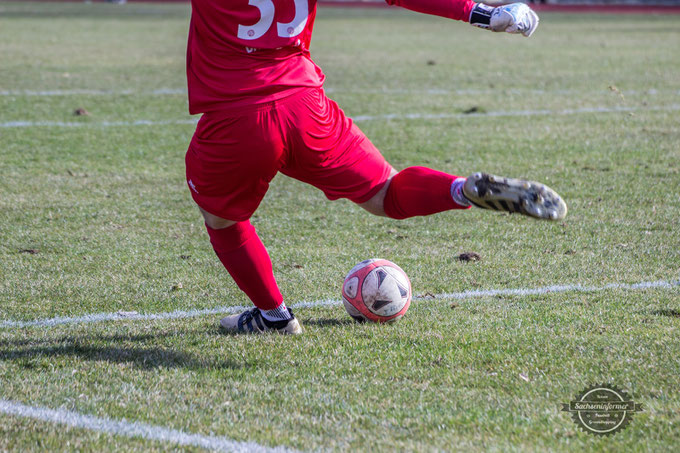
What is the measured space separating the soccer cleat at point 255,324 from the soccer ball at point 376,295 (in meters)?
0.29

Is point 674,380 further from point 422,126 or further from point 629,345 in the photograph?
point 422,126

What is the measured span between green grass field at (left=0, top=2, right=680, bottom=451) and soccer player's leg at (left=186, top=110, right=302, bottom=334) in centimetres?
13

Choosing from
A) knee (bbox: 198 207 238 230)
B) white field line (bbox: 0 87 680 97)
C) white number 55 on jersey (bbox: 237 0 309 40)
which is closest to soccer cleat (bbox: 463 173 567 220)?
white number 55 on jersey (bbox: 237 0 309 40)

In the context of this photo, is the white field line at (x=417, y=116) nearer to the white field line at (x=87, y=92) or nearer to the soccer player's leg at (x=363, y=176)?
the white field line at (x=87, y=92)

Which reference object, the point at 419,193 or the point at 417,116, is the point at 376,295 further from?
the point at 417,116

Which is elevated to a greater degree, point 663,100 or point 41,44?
point 663,100

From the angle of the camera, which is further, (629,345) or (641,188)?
Answer: (641,188)

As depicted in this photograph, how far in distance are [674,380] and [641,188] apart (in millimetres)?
3506

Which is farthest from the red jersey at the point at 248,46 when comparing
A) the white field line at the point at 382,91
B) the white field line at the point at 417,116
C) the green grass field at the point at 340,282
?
the white field line at the point at 382,91

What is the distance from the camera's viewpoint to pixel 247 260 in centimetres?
357

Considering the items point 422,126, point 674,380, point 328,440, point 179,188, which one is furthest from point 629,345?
point 422,126

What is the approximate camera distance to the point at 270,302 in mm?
3660

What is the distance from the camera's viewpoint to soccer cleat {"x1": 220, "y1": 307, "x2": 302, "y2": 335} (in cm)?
367

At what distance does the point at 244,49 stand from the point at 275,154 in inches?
16.7
